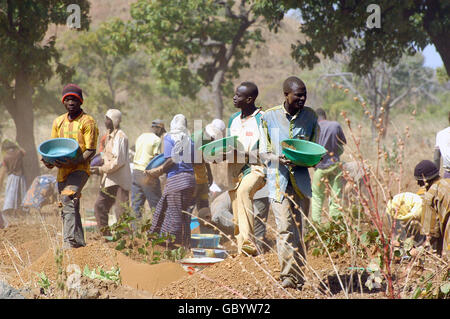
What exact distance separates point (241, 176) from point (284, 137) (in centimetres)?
116

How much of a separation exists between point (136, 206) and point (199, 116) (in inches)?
583

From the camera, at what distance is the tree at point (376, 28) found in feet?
41.5

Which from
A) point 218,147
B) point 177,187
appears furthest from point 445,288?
point 177,187

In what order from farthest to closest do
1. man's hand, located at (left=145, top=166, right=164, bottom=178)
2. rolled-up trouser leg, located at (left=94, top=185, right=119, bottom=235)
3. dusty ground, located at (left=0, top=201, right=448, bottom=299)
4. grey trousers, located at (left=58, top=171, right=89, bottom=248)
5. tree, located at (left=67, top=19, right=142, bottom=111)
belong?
tree, located at (left=67, top=19, right=142, bottom=111), rolled-up trouser leg, located at (left=94, top=185, right=119, bottom=235), man's hand, located at (left=145, top=166, right=164, bottom=178), grey trousers, located at (left=58, top=171, right=89, bottom=248), dusty ground, located at (left=0, top=201, right=448, bottom=299)

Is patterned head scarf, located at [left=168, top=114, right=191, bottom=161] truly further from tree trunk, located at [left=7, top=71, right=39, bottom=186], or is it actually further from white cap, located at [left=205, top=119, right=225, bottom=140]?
tree trunk, located at [left=7, top=71, right=39, bottom=186]

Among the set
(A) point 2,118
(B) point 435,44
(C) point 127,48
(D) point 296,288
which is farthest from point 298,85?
(A) point 2,118

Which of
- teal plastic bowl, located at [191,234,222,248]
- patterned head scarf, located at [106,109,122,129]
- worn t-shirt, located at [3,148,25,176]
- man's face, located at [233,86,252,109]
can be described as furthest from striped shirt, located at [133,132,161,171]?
man's face, located at [233,86,252,109]

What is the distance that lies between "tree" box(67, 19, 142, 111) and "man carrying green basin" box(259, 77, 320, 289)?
34.6 feet

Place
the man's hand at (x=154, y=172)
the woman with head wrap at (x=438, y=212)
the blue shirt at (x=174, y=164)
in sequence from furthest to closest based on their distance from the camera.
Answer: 1. the man's hand at (x=154, y=172)
2. the blue shirt at (x=174, y=164)
3. the woman with head wrap at (x=438, y=212)

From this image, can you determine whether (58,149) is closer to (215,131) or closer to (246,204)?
(246,204)

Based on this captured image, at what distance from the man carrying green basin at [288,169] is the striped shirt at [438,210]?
1363mm

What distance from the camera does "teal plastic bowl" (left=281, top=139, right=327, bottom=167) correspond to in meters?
5.08

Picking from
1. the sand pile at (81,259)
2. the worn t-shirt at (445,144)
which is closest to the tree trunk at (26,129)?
the sand pile at (81,259)

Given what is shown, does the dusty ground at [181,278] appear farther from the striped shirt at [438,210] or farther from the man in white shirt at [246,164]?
the striped shirt at [438,210]
